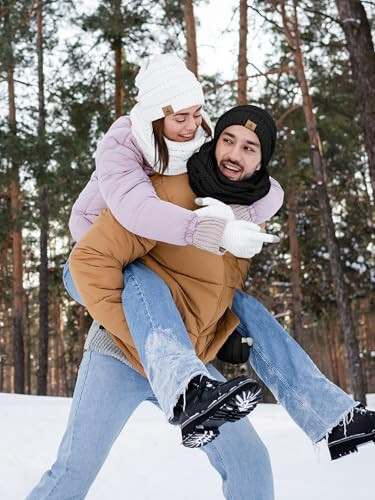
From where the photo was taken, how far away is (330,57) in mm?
14617

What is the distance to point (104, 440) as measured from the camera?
2.17 m

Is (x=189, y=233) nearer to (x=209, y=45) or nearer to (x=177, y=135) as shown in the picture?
(x=177, y=135)

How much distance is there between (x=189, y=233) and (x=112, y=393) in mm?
655

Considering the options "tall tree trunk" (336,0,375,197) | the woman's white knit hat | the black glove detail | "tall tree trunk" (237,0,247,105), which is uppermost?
"tall tree trunk" (237,0,247,105)

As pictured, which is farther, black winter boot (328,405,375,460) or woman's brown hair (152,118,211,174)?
woman's brown hair (152,118,211,174)

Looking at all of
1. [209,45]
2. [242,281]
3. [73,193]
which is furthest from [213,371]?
[73,193]

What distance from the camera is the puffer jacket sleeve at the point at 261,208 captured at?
2256mm

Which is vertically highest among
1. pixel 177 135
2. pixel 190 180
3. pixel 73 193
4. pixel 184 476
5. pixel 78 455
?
pixel 73 193

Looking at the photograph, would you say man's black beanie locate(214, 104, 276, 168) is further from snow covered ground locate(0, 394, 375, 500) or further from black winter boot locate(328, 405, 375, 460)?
snow covered ground locate(0, 394, 375, 500)

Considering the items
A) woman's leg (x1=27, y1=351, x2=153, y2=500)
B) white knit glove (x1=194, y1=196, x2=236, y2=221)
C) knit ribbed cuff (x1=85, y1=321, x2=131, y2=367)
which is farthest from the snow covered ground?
white knit glove (x1=194, y1=196, x2=236, y2=221)

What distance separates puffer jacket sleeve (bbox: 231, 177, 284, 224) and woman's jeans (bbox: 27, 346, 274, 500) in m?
0.62

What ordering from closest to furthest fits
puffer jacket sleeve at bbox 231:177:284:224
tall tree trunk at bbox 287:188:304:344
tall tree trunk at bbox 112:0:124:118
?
puffer jacket sleeve at bbox 231:177:284:224 < tall tree trunk at bbox 112:0:124:118 < tall tree trunk at bbox 287:188:304:344

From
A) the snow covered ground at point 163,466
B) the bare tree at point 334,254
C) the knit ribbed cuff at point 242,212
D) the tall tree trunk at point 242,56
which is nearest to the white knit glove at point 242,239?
the knit ribbed cuff at point 242,212

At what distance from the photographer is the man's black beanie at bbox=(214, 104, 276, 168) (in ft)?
7.32
